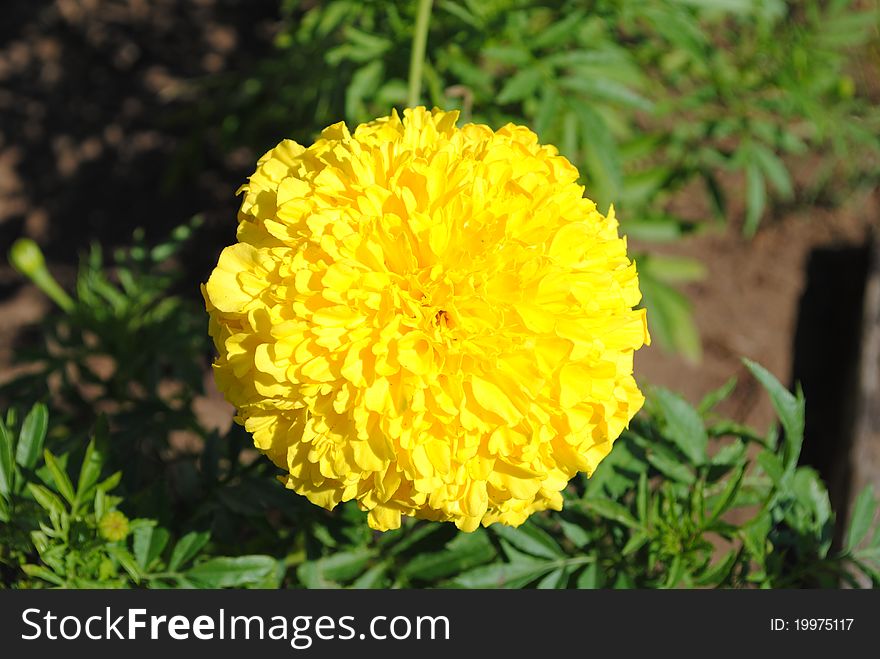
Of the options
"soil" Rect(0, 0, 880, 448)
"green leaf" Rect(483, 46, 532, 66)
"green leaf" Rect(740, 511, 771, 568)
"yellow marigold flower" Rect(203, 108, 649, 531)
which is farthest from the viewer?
"soil" Rect(0, 0, 880, 448)

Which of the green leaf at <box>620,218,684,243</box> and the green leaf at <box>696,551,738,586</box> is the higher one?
the green leaf at <box>620,218,684,243</box>

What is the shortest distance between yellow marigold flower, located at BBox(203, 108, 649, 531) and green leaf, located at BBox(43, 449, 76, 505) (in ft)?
0.96

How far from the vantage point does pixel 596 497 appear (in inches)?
54.1

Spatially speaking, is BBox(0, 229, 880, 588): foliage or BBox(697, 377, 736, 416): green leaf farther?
BBox(697, 377, 736, 416): green leaf

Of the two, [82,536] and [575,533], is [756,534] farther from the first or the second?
[82,536]

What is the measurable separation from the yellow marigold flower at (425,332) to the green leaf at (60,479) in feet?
0.96

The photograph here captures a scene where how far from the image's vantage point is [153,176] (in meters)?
3.06

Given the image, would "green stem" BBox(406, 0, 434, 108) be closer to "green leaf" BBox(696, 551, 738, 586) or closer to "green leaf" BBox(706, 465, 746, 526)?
"green leaf" BBox(706, 465, 746, 526)

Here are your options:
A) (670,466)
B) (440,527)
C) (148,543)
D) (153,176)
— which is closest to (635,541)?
(670,466)

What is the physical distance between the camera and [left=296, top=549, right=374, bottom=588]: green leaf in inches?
56.6

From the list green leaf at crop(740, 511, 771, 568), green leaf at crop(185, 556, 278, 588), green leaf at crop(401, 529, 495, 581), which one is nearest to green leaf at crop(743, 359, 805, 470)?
green leaf at crop(740, 511, 771, 568)

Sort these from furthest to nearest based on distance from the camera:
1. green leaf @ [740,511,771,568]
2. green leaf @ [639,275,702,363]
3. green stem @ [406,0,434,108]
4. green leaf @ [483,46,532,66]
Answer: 1. green leaf @ [639,275,702,363]
2. green leaf @ [483,46,532,66]
3. green stem @ [406,0,434,108]
4. green leaf @ [740,511,771,568]

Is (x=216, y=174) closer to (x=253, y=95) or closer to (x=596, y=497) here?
(x=253, y=95)

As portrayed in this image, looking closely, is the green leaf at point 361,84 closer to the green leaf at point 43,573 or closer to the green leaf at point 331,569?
the green leaf at point 331,569
